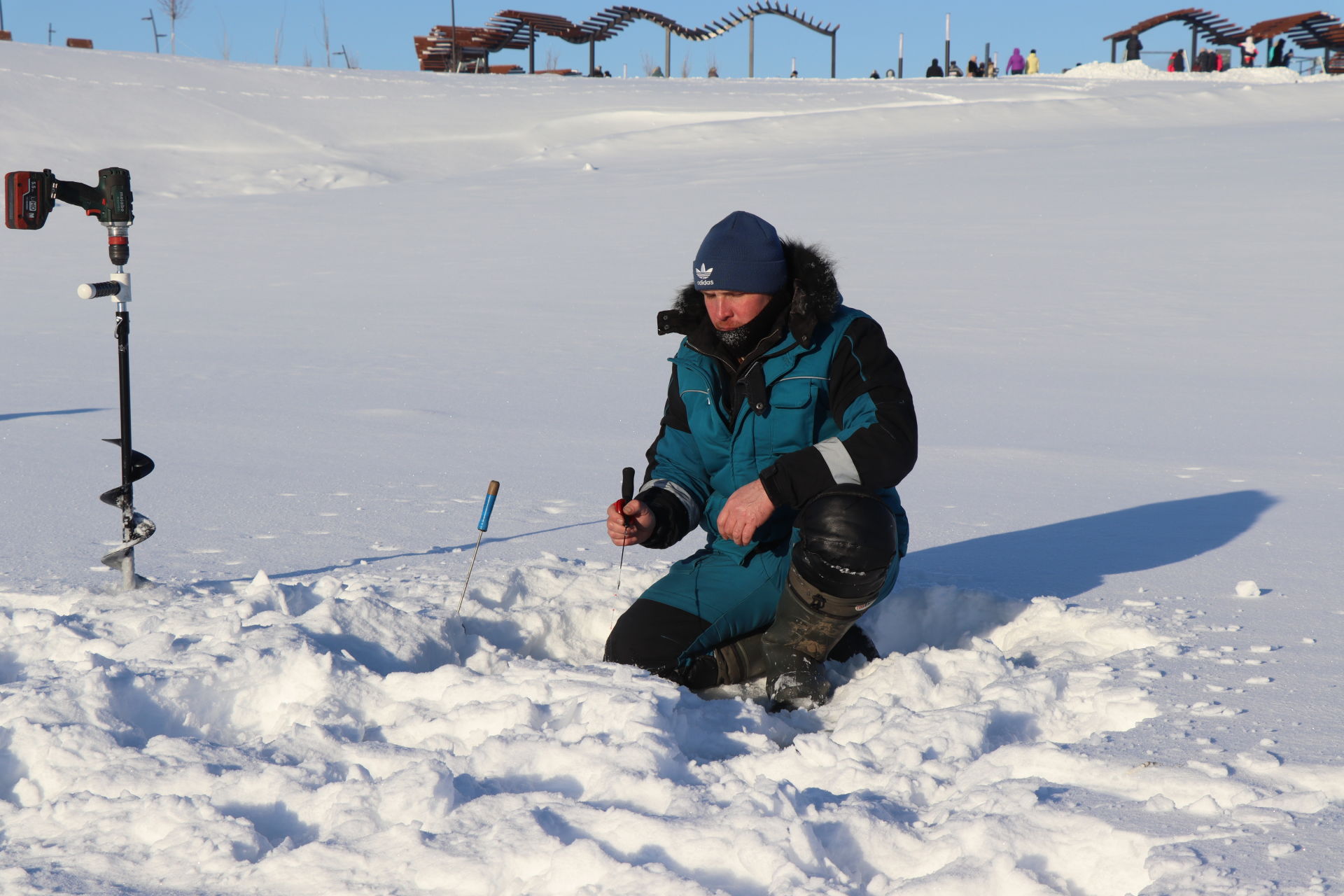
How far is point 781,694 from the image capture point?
109 inches

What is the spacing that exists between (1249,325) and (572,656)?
→ 22.3ft

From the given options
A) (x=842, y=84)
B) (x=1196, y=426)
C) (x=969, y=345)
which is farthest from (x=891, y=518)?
Result: (x=842, y=84)

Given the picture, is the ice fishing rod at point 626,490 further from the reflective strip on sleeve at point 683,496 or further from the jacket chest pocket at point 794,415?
the jacket chest pocket at point 794,415

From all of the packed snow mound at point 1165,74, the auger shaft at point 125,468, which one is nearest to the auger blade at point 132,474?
the auger shaft at point 125,468

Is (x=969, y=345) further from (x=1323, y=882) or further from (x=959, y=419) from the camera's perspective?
(x=1323, y=882)

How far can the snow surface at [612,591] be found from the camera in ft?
6.37

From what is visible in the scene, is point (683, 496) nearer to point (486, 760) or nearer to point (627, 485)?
point (627, 485)

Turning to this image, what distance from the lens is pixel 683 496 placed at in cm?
305

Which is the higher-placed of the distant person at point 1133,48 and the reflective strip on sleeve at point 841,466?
the distant person at point 1133,48

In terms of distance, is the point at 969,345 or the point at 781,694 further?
the point at 969,345

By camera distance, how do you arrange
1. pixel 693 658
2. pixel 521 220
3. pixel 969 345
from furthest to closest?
pixel 521 220 < pixel 969 345 < pixel 693 658

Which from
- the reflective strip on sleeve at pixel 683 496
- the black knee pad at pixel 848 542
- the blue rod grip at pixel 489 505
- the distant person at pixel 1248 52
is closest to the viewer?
the black knee pad at pixel 848 542

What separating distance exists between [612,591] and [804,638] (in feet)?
2.66

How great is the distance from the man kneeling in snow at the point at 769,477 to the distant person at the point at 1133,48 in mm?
38413
